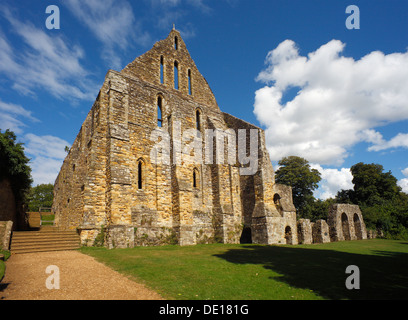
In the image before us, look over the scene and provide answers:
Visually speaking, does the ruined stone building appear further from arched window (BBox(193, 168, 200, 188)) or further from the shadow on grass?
the shadow on grass

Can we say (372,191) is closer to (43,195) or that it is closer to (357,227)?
(357,227)

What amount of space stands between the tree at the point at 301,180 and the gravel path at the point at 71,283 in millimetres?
33241

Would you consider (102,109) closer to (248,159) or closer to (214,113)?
(214,113)

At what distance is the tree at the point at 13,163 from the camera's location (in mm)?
13598

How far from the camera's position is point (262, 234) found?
15.9 m

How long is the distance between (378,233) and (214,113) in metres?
22.7

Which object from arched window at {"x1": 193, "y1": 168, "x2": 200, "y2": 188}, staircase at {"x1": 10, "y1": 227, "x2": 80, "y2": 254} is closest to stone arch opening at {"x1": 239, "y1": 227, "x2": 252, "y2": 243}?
arched window at {"x1": 193, "y1": 168, "x2": 200, "y2": 188}

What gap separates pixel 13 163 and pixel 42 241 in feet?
20.4

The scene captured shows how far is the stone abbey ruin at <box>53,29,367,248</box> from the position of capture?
42.1 feet

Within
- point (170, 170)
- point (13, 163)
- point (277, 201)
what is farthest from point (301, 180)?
point (13, 163)

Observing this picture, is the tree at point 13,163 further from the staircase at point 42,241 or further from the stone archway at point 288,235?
the stone archway at point 288,235

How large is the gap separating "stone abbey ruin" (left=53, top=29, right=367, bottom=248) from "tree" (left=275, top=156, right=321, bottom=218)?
51.0 ft

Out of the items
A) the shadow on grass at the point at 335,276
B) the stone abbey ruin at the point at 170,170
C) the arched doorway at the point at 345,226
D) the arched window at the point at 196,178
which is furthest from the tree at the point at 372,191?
the shadow on grass at the point at 335,276

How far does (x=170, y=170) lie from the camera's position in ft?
51.2
